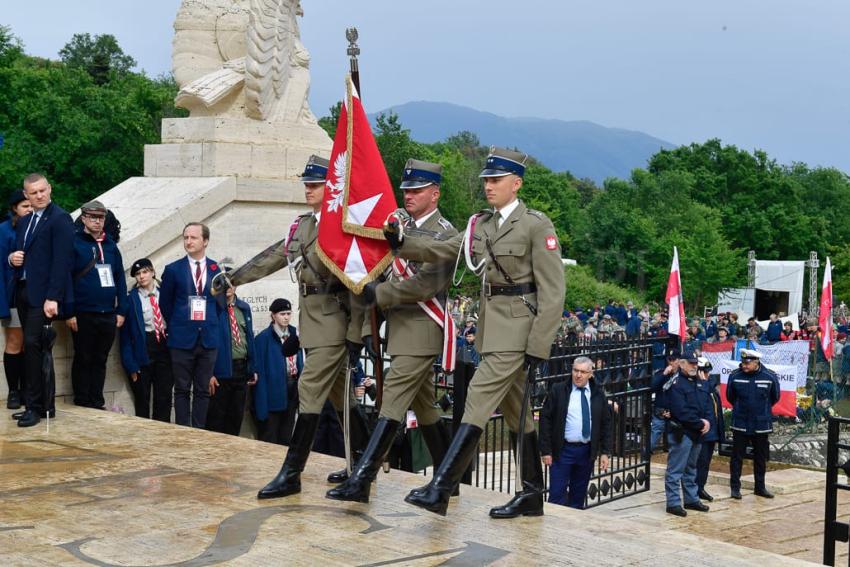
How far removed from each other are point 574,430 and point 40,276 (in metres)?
4.91

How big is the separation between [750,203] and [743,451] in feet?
200

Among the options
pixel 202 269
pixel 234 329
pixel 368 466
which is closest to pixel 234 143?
pixel 234 329

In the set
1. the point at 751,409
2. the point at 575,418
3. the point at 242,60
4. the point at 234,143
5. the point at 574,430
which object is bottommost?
the point at 751,409

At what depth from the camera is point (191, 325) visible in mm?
10477

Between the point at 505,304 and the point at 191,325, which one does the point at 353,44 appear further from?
the point at 191,325

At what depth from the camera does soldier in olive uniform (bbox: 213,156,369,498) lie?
286 inches

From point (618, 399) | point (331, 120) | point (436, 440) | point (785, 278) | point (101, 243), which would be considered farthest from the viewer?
point (331, 120)

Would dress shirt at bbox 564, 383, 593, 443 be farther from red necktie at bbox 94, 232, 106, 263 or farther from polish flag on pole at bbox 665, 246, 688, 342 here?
polish flag on pole at bbox 665, 246, 688, 342

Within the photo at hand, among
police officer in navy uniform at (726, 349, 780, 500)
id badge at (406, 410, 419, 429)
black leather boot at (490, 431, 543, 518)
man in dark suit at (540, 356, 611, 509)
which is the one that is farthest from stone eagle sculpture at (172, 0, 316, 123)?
black leather boot at (490, 431, 543, 518)

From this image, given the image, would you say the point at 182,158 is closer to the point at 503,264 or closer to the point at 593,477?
the point at 593,477

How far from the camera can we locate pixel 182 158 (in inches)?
513

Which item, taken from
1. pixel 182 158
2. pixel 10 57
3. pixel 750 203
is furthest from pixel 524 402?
pixel 750 203

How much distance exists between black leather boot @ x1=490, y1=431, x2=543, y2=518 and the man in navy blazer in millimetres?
4345

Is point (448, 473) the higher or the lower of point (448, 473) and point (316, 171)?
the lower
